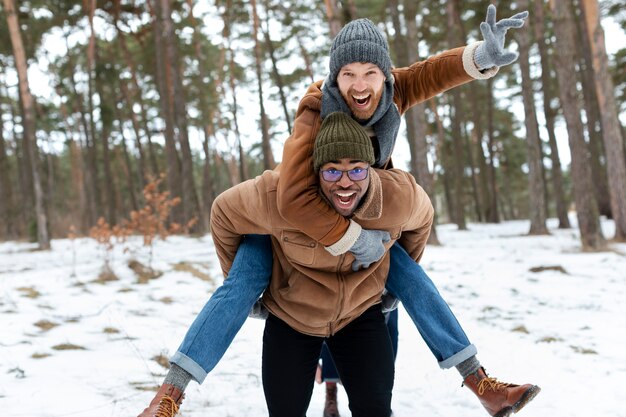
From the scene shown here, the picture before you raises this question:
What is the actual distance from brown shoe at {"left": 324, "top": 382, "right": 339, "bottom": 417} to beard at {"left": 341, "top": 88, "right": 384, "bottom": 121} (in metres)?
1.66

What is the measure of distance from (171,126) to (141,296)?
345 inches

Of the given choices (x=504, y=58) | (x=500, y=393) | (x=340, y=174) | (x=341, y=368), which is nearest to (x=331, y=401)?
(x=341, y=368)

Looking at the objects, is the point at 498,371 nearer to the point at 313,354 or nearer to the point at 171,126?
the point at 313,354

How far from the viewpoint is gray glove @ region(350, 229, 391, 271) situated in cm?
190

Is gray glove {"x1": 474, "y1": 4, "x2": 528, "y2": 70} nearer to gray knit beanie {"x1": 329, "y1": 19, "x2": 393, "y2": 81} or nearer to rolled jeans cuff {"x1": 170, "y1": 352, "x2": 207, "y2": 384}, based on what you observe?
gray knit beanie {"x1": 329, "y1": 19, "x2": 393, "y2": 81}

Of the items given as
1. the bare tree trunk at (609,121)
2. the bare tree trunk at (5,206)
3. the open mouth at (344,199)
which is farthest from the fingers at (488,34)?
the bare tree trunk at (5,206)

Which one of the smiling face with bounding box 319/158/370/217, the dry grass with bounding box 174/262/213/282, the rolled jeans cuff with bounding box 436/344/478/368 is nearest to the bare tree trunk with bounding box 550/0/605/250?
the dry grass with bounding box 174/262/213/282

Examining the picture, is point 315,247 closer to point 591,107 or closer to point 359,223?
point 359,223

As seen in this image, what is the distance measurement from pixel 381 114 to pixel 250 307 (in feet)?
3.38

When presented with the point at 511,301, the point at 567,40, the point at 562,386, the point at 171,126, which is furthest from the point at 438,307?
the point at 171,126

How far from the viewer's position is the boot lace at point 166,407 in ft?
5.68

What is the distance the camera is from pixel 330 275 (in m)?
2.06

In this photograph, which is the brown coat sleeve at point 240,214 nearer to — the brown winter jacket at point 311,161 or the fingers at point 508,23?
the brown winter jacket at point 311,161

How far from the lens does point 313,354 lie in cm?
219
